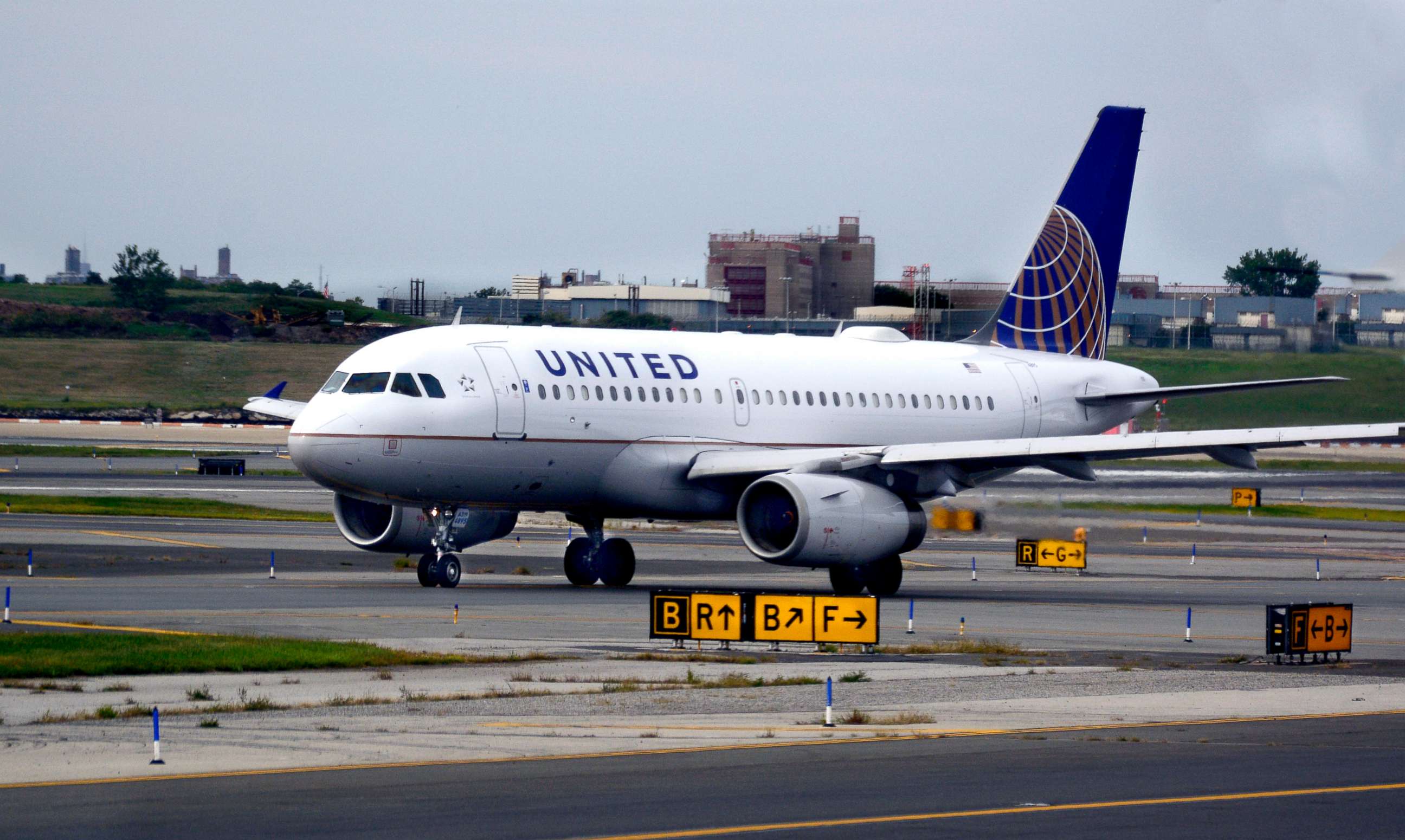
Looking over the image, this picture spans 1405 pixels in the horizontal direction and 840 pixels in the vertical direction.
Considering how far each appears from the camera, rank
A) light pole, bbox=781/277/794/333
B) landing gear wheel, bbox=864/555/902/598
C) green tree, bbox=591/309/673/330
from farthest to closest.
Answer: light pole, bbox=781/277/794/333 → green tree, bbox=591/309/673/330 → landing gear wheel, bbox=864/555/902/598

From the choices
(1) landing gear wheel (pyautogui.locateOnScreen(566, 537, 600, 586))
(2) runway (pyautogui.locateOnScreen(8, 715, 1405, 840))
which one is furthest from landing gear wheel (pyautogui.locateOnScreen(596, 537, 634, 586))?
(2) runway (pyautogui.locateOnScreen(8, 715, 1405, 840))

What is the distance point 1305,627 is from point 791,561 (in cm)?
1116

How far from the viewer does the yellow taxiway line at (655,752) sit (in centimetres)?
1549

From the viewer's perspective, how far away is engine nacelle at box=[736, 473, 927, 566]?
3488 centimetres

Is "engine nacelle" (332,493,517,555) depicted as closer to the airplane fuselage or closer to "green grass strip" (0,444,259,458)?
the airplane fuselage

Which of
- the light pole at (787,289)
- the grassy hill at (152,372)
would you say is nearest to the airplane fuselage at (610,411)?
the grassy hill at (152,372)

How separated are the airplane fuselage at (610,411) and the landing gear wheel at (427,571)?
1547 mm

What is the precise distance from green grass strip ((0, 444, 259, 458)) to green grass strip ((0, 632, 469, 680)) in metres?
63.0

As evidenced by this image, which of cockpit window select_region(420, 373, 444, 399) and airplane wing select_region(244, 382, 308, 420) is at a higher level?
cockpit window select_region(420, 373, 444, 399)

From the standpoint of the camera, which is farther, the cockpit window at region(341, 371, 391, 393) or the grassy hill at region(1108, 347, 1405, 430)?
the grassy hill at region(1108, 347, 1405, 430)

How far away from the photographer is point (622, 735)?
18562 mm

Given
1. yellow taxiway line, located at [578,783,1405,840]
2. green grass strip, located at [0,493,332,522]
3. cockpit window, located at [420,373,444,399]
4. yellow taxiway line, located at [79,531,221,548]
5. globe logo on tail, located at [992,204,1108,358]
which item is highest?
globe logo on tail, located at [992,204,1108,358]

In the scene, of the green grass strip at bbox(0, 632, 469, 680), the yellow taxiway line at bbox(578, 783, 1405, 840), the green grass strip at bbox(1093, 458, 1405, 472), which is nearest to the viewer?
the yellow taxiway line at bbox(578, 783, 1405, 840)

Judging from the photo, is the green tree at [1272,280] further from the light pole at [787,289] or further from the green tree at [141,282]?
the green tree at [141,282]
